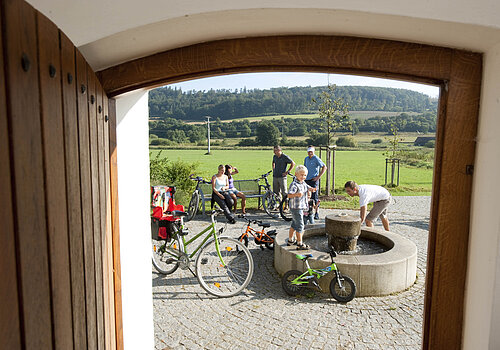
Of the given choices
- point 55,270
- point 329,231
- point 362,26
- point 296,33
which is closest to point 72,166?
point 55,270

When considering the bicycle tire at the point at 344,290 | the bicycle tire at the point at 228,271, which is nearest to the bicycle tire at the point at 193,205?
the bicycle tire at the point at 228,271

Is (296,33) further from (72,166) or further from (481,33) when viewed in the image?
(72,166)

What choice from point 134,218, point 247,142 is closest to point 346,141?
point 247,142

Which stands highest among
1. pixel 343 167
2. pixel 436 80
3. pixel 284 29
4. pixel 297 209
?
pixel 284 29

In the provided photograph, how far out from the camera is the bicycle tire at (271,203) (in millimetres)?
11352

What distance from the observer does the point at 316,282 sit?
219 inches

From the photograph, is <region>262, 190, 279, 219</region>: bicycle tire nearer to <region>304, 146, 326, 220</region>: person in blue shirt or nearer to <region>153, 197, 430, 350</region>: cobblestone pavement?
<region>304, 146, 326, 220</region>: person in blue shirt

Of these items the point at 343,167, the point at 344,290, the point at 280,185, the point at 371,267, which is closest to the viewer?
the point at 344,290

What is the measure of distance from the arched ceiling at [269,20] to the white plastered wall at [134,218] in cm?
86

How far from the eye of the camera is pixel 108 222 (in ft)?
6.80

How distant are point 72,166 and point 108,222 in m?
0.75

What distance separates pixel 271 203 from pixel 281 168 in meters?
1.15

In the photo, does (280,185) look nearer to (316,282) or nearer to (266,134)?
(316,282)

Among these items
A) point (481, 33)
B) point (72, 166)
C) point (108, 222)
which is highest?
point (481, 33)
